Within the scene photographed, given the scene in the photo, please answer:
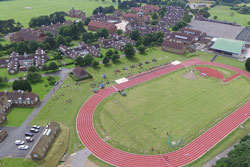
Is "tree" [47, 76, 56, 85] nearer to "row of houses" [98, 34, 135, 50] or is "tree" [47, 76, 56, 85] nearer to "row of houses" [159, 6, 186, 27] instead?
"row of houses" [98, 34, 135, 50]

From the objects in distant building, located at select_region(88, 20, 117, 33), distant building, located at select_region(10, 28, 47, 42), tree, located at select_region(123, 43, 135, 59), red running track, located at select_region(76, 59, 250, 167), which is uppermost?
distant building, located at select_region(88, 20, 117, 33)

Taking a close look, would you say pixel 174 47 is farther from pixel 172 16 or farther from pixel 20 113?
pixel 172 16

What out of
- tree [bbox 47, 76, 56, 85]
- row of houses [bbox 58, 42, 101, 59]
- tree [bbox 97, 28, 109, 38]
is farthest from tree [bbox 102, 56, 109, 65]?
tree [bbox 97, 28, 109, 38]

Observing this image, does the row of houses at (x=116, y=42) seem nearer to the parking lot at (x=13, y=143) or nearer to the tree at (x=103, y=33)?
the tree at (x=103, y=33)

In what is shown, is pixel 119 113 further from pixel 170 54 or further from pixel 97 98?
pixel 170 54

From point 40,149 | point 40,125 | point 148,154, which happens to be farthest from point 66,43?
point 148,154
